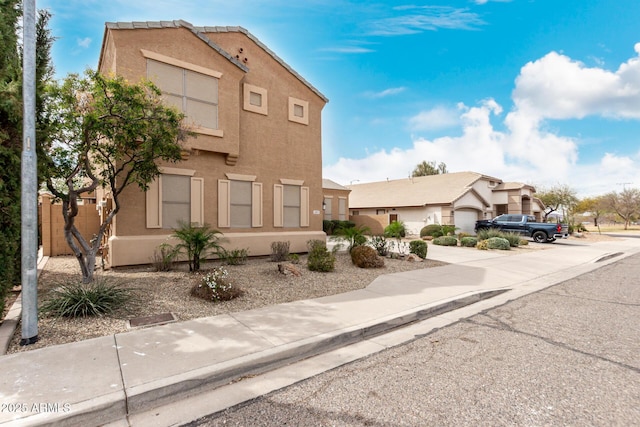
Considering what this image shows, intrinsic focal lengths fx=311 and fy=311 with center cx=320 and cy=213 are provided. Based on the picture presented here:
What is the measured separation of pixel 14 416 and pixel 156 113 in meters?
6.10

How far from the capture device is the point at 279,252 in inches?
437

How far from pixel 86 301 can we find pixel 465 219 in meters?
27.3

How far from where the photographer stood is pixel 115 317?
5.32 m

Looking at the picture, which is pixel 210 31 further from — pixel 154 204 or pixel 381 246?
pixel 381 246

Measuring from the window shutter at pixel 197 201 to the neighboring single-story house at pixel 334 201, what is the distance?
16.3 m

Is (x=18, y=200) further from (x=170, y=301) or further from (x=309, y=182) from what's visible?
(x=309, y=182)

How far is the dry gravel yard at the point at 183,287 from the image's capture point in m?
4.83

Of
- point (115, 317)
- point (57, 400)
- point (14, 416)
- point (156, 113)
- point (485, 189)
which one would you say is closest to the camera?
point (14, 416)

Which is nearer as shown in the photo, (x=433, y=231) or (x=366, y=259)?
(x=366, y=259)

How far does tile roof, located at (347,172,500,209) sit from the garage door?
164 centimetres

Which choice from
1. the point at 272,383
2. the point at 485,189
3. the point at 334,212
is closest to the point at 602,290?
the point at 272,383

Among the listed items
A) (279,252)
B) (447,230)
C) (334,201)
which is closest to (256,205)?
(279,252)

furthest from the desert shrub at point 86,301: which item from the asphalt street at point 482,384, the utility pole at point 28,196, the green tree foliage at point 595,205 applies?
the green tree foliage at point 595,205

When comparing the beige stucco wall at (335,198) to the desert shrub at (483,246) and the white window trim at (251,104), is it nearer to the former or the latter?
→ the desert shrub at (483,246)
